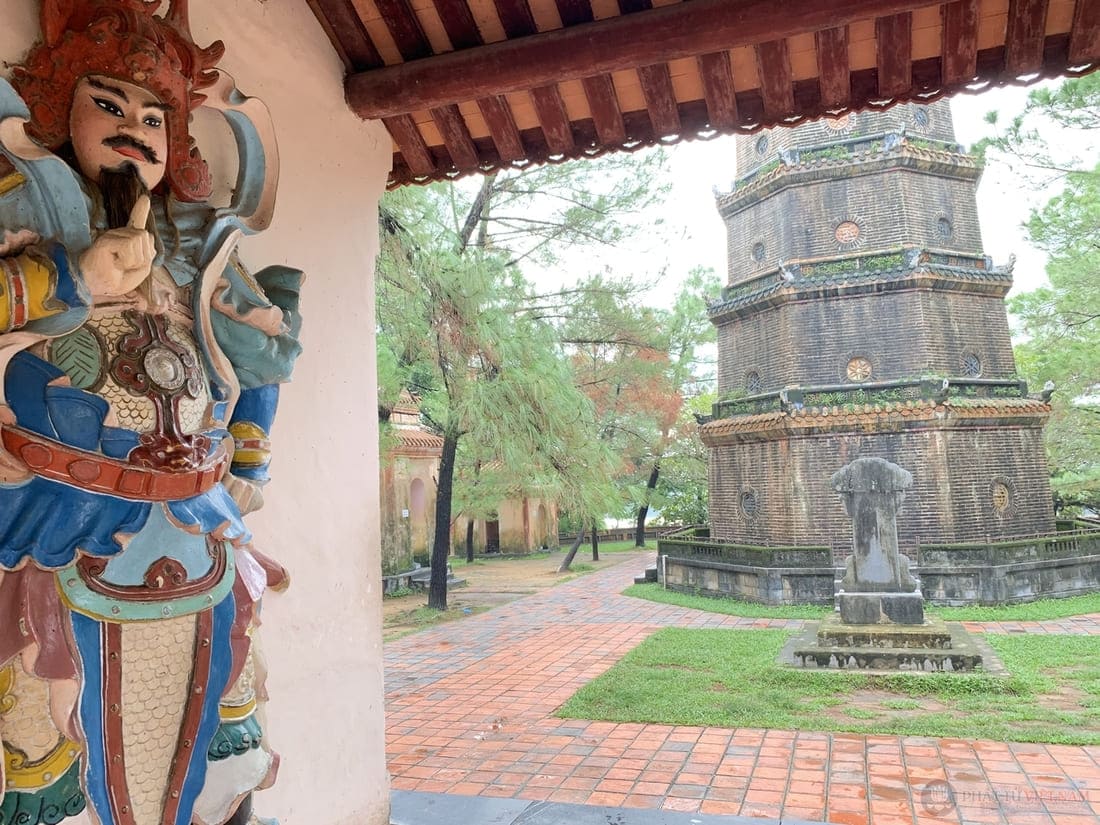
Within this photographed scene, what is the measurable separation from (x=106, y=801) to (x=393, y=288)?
7295 mm

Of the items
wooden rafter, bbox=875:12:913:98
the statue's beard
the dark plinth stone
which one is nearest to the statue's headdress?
the statue's beard

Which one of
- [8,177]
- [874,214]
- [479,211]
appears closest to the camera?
[8,177]

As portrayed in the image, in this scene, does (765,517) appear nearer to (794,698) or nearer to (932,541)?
(932,541)

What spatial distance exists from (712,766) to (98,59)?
4.81 meters

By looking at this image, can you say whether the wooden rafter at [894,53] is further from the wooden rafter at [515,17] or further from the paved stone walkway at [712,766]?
the paved stone walkway at [712,766]

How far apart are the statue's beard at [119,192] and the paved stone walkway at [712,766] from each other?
3.85 m

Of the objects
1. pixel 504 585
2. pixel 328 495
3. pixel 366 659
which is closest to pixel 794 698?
pixel 366 659

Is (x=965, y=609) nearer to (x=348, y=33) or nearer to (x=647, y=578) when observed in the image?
(x=647, y=578)

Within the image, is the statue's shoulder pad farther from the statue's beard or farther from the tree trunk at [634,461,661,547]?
the tree trunk at [634,461,661,547]

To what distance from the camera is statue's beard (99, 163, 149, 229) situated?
5.27ft

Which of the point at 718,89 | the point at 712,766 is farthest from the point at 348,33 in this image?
the point at 712,766

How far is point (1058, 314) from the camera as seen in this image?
1248 cm

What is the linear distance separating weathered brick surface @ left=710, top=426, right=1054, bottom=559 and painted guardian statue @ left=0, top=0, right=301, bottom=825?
12351mm

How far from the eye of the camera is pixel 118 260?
1.49 meters
